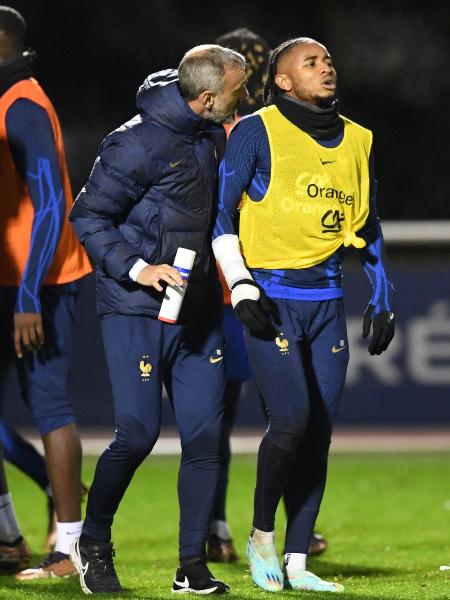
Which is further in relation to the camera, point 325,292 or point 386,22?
point 386,22

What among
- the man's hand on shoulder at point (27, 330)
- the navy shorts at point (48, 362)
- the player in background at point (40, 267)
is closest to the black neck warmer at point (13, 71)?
the player in background at point (40, 267)

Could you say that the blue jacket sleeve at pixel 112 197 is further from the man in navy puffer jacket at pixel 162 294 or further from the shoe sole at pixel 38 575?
the shoe sole at pixel 38 575

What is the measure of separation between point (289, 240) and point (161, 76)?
0.81m

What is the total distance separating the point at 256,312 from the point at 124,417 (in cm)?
63

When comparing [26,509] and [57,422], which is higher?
[57,422]

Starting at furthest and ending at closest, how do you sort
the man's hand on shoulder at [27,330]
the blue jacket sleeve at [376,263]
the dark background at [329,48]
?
the dark background at [329,48]
the man's hand on shoulder at [27,330]
the blue jacket sleeve at [376,263]

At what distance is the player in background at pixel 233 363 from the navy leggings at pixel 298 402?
85cm

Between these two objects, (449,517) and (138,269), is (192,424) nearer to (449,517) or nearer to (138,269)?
(138,269)

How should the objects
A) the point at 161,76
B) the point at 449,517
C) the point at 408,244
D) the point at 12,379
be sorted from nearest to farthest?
the point at 161,76, the point at 449,517, the point at 12,379, the point at 408,244

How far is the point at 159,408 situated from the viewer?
572cm

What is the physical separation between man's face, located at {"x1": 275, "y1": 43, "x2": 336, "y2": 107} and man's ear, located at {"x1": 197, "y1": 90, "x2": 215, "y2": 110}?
356mm

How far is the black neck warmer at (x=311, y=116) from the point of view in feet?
19.0

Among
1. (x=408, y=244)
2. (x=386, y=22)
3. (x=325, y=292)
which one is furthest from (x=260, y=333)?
(x=386, y=22)

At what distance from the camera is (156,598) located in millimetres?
5613
